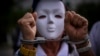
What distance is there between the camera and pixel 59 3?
2.55m

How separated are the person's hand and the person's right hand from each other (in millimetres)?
228

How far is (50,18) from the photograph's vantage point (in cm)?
252

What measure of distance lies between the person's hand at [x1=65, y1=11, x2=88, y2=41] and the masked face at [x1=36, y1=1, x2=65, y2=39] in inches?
2.0

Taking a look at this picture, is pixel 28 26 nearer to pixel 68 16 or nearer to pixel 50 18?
pixel 50 18

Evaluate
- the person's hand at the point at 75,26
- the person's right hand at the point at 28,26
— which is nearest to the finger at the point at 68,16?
the person's hand at the point at 75,26

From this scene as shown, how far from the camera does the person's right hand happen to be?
246 cm

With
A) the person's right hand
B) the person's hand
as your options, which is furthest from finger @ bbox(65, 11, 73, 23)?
the person's right hand

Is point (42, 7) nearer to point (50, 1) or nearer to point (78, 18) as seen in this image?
point (50, 1)

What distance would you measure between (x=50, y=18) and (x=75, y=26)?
0.18 meters

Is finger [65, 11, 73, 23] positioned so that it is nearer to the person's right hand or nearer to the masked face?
the masked face

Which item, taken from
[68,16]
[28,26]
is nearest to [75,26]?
[68,16]

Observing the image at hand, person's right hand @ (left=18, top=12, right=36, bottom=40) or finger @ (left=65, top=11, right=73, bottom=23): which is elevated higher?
finger @ (left=65, top=11, right=73, bottom=23)

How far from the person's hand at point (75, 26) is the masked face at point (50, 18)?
5 cm

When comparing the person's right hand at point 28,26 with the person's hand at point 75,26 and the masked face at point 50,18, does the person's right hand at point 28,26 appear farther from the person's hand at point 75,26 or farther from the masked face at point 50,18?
the person's hand at point 75,26
